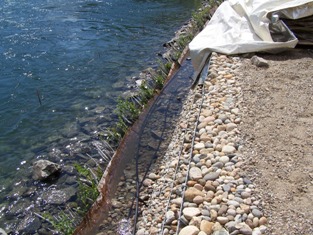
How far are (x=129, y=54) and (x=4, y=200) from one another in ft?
20.4

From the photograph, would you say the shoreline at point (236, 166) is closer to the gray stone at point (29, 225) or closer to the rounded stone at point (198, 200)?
the rounded stone at point (198, 200)

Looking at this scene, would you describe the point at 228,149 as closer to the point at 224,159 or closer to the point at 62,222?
the point at 224,159

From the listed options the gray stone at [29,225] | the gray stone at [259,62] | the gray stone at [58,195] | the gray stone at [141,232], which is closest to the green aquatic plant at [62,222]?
the gray stone at [29,225]

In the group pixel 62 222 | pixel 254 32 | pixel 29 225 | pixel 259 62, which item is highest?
pixel 254 32

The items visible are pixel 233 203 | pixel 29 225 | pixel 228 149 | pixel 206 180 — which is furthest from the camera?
pixel 29 225

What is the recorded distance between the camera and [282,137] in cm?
493

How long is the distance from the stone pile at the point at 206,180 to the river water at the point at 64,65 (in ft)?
6.77

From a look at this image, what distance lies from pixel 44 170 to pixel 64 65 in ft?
15.5

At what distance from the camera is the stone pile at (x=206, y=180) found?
12.6 feet

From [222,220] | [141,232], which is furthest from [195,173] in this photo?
[141,232]

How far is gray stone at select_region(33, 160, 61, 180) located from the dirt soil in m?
3.14

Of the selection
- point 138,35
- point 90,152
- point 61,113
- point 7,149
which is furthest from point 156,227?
point 138,35

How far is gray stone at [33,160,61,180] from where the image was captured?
19.1 ft

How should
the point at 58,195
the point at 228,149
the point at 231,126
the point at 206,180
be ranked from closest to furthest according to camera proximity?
1. the point at 206,180
2. the point at 228,149
3. the point at 231,126
4. the point at 58,195
